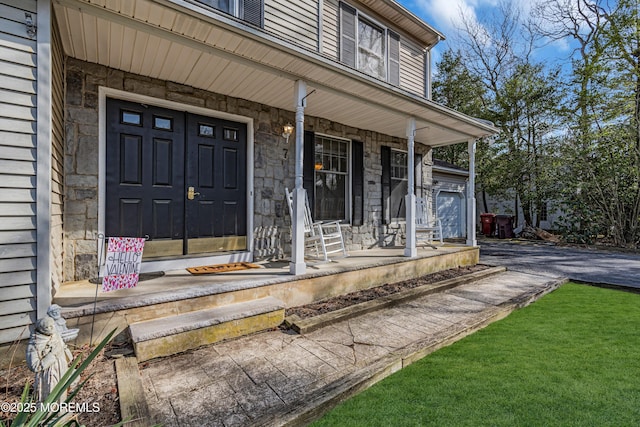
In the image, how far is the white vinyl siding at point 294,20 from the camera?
4.80m

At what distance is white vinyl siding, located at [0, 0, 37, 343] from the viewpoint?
6.54 feet

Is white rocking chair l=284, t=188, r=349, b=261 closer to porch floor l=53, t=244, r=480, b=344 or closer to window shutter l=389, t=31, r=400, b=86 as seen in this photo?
porch floor l=53, t=244, r=480, b=344

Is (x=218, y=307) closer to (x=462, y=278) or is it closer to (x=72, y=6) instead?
(x=72, y=6)

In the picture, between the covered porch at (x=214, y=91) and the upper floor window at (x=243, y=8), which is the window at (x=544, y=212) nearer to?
the covered porch at (x=214, y=91)

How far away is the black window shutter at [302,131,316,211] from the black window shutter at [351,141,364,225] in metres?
Answer: 0.90

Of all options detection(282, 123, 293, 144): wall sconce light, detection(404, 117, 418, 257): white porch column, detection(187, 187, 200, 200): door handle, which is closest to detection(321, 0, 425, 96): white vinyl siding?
detection(282, 123, 293, 144): wall sconce light

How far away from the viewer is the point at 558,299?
4.01 meters

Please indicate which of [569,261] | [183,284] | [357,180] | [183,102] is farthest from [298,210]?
[569,261]

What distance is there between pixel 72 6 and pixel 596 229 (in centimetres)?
1241

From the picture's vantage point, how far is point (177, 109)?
12.2 feet

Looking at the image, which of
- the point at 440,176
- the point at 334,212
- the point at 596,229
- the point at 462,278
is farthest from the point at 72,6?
the point at 596,229

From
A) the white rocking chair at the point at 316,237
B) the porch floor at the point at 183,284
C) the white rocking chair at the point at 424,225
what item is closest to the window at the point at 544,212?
the white rocking chair at the point at 424,225

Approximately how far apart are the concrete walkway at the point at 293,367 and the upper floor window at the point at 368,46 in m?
4.67

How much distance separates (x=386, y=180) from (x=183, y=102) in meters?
3.83
